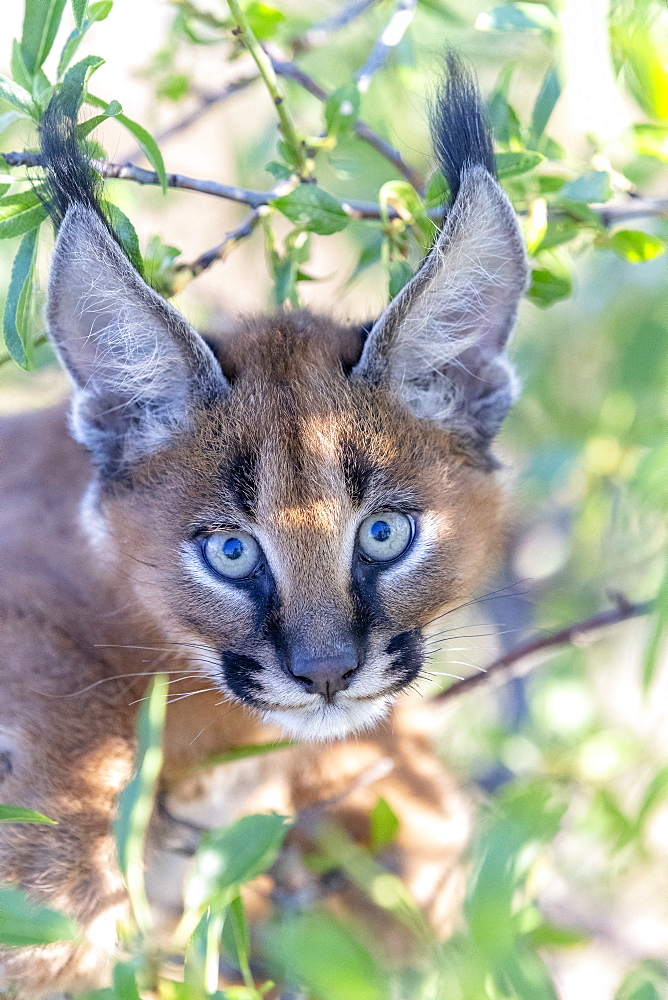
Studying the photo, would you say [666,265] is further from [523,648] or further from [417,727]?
[417,727]

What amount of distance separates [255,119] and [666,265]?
312cm

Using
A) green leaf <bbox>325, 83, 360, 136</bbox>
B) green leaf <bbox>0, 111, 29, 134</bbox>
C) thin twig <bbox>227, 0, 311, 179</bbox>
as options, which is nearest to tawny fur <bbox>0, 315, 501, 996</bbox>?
thin twig <bbox>227, 0, 311, 179</bbox>

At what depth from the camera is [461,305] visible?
2.40 m

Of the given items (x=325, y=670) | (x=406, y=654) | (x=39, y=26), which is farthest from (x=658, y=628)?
(x=39, y=26)

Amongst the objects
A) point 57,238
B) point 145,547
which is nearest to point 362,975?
point 145,547

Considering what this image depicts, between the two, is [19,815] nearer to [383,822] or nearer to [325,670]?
[325,670]

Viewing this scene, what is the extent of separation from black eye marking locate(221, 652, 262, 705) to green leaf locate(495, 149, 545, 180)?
4.71 ft

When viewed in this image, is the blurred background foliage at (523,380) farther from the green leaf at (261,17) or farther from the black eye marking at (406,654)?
the black eye marking at (406,654)

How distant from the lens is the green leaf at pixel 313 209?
7.31 feet

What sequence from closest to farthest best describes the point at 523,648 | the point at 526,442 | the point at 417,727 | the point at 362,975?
the point at 362,975 < the point at 523,648 < the point at 417,727 < the point at 526,442

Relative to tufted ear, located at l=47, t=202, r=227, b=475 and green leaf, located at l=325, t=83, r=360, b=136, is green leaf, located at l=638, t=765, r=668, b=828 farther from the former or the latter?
green leaf, located at l=325, t=83, r=360, b=136

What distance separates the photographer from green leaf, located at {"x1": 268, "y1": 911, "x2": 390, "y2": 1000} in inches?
56.5

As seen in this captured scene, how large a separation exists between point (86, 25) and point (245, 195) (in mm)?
572

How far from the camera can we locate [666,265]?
13.2 feet
